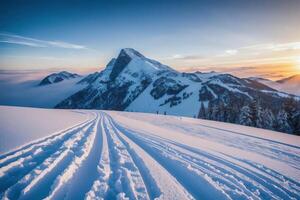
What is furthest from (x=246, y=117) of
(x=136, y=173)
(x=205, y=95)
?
(x=205, y=95)

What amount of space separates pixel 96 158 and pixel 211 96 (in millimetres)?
189884

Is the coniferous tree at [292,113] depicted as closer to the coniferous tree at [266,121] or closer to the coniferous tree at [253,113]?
the coniferous tree at [266,121]

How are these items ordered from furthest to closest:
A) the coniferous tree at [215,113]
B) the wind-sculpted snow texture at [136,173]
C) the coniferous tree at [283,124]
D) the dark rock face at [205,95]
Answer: the dark rock face at [205,95] < the coniferous tree at [215,113] < the coniferous tree at [283,124] < the wind-sculpted snow texture at [136,173]

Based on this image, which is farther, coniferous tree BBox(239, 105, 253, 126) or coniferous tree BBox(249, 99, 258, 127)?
coniferous tree BBox(249, 99, 258, 127)

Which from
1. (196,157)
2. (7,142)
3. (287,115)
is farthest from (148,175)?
(287,115)

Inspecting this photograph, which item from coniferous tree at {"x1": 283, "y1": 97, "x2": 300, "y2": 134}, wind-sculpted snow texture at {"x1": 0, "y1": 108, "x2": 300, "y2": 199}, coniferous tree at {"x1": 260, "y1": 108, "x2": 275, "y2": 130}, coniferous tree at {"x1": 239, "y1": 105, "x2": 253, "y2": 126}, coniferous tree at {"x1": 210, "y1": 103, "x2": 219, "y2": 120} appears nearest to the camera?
wind-sculpted snow texture at {"x1": 0, "y1": 108, "x2": 300, "y2": 199}

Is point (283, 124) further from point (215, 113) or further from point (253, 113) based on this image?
point (215, 113)

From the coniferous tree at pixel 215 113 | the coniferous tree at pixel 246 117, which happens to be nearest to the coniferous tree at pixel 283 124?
the coniferous tree at pixel 246 117

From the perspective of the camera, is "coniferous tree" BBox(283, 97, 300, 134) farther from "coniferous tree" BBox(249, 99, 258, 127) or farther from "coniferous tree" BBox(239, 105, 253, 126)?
"coniferous tree" BBox(239, 105, 253, 126)

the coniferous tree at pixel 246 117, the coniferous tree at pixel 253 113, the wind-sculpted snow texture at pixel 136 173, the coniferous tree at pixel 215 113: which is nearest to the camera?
the wind-sculpted snow texture at pixel 136 173

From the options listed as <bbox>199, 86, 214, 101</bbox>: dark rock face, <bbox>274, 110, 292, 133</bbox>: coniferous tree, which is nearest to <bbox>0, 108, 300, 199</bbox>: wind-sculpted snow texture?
<bbox>274, 110, 292, 133</bbox>: coniferous tree

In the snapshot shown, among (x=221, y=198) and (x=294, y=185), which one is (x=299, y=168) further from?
(x=221, y=198)

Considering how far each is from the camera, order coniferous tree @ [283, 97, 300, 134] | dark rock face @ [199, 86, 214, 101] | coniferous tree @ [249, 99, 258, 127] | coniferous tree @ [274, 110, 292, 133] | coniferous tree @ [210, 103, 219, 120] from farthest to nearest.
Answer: dark rock face @ [199, 86, 214, 101]
coniferous tree @ [210, 103, 219, 120]
coniferous tree @ [249, 99, 258, 127]
coniferous tree @ [274, 110, 292, 133]
coniferous tree @ [283, 97, 300, 134]

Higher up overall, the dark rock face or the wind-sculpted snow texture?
the dark rock face
